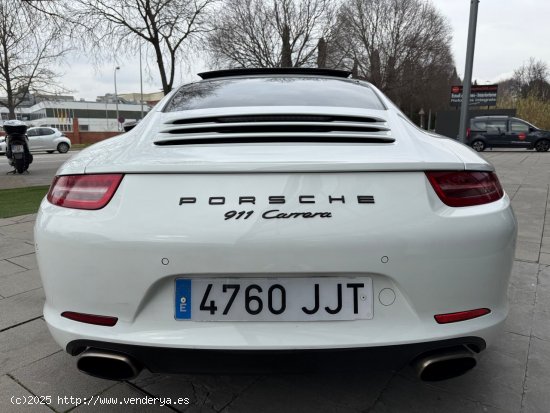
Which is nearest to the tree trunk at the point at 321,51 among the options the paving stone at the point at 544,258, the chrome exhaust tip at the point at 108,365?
the paving stone at the point at 544,258

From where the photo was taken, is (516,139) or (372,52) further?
(372,52)

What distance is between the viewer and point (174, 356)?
146 centimetres

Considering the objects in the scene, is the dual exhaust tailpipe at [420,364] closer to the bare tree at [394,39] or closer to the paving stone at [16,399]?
the paving stone at [16,399]

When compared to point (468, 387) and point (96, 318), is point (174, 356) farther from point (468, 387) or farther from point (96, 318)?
point (468, 387)

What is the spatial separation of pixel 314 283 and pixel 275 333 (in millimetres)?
212

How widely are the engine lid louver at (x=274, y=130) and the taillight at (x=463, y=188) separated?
265mm

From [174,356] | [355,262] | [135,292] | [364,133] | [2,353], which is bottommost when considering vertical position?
[2,353]

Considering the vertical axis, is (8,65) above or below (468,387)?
above

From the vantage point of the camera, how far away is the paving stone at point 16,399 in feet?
5.98

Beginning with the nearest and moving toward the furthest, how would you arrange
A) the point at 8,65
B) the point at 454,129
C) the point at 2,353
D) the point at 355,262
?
the point at 355,262 < the point at 2,353 < the point at 8,65 < the point at 454,129

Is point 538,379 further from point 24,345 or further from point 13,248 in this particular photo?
point 13,248

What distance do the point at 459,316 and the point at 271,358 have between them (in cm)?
67

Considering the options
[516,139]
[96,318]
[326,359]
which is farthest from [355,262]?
[516,139]

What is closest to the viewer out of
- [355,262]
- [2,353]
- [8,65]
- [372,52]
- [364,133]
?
[355,262]
